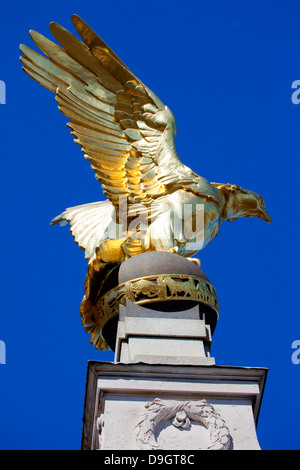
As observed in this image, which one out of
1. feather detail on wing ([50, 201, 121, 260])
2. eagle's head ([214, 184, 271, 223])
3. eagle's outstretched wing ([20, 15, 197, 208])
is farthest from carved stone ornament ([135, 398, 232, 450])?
eagle's head ([214, 184, 271, 223])

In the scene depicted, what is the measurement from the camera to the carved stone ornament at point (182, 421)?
30.2 feet

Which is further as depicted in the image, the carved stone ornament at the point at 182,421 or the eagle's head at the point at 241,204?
the eagle's head at the point at 241,204

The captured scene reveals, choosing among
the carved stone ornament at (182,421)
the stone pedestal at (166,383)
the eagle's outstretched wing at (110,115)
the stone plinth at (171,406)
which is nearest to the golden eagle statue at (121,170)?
the eagle's outstretched wing at (110,115)

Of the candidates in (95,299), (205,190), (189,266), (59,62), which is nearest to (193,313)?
(189,266)

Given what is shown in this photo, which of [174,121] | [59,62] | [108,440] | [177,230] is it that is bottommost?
[108,440]

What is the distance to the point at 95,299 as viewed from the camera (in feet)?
38.8

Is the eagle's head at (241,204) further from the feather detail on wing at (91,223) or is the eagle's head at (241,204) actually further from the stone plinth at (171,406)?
the stone plinth at (171,406)

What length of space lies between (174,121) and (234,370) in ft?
16.4

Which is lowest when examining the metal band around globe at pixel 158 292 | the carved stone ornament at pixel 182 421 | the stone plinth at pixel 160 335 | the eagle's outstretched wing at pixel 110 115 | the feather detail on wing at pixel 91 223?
the carved stone ornament at pixel 182 421

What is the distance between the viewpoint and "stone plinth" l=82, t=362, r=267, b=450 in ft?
30.4

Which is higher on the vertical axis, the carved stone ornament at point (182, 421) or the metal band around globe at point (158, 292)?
the metal band around globe at point (158, 292)

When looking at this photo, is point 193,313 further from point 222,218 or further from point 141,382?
point 222,218

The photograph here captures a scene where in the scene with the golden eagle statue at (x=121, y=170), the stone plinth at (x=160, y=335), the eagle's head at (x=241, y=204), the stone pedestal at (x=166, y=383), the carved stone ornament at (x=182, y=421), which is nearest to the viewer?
the carved stone ornament at (x=182, y=421)

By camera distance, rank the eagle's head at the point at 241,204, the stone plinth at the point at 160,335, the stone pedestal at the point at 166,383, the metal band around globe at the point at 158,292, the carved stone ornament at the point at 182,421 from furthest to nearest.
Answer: the eagle's head at the point at 241,204 < the metal band around globe at the point at 158,292 < the stone plinth at the point at 160,335 < the stone pedestal at the point at 166,383 < the carved stone ornament at the point at 182,421
